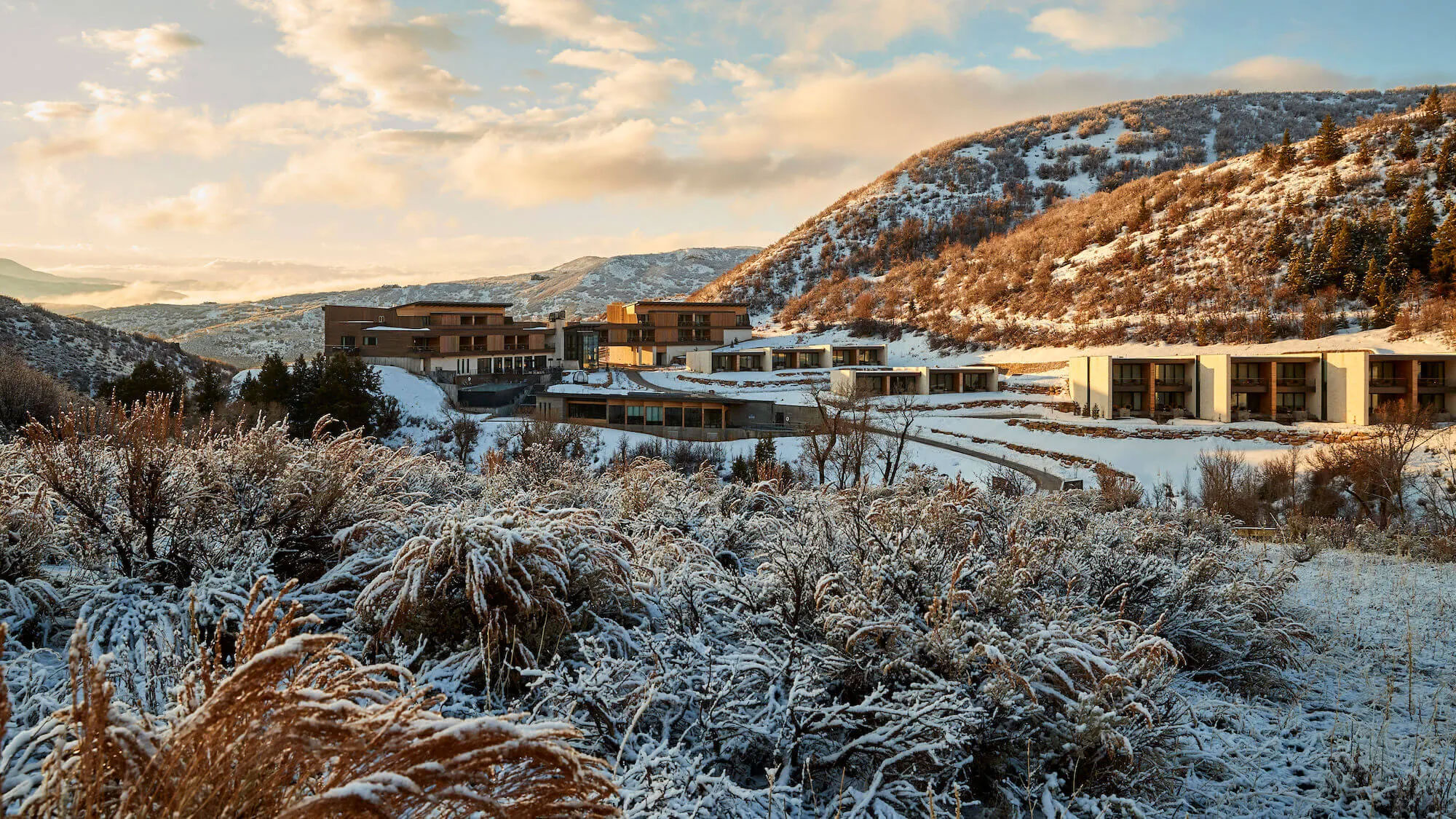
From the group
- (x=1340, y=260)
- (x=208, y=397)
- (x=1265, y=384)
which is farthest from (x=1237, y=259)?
(x=208, y=397)

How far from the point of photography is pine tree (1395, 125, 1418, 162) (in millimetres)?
55156

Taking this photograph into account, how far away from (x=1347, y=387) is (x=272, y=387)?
5077 cm

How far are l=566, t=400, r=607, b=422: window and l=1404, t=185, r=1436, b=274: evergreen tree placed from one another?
49.2m

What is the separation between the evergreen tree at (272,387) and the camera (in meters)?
34.5

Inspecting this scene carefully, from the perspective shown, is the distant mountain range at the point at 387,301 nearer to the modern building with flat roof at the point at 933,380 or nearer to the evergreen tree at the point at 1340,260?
the modern building with flat roof at the point at 933,380

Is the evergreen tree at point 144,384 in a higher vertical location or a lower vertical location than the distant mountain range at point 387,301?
lower

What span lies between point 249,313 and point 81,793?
16220cm

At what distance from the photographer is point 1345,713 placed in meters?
5.27

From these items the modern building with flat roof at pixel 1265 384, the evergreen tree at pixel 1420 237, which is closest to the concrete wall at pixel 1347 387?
the modern building with flat roof at pixel 1265 384

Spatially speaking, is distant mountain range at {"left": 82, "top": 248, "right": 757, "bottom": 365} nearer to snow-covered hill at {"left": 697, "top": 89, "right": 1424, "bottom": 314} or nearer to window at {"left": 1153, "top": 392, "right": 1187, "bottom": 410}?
snow-covered hill at {"left": 697, "top": 89, "right": 1424, "bottom": 314}

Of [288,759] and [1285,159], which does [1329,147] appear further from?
[288,759]

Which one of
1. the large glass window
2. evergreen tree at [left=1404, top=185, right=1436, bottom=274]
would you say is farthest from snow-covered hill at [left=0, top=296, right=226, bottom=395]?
evergreen tree at [left=1404, top=185, right=1436, bottom=274]

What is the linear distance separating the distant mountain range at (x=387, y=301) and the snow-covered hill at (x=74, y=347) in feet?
143

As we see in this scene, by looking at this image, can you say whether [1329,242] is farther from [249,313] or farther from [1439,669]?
[249,313]
